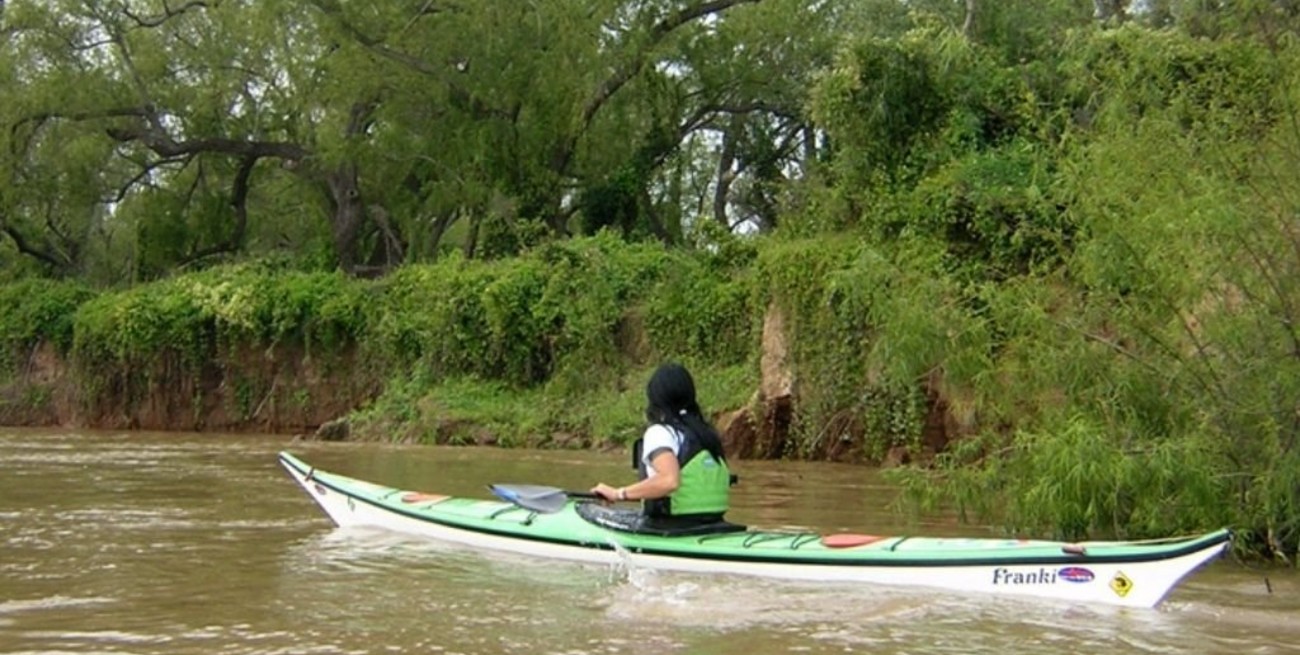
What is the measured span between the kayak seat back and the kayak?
0.02 metres

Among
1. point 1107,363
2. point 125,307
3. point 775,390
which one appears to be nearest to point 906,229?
point 775,390

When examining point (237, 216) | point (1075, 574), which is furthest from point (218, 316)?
point (1075, 574)

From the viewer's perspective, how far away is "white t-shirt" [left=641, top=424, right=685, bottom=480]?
729 centimetres

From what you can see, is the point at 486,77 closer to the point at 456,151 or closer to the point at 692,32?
the point at 456,151

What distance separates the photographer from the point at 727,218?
28.2m

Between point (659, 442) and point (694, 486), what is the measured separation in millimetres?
344

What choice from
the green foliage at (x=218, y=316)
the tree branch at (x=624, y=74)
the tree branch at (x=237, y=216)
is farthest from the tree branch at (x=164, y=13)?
the tree branch at (x=624, y=74)

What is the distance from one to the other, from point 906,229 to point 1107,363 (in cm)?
773

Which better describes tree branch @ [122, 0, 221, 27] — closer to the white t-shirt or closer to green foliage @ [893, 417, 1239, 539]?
the white t-shirt

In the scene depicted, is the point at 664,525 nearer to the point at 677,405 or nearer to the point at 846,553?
the point at 677,405

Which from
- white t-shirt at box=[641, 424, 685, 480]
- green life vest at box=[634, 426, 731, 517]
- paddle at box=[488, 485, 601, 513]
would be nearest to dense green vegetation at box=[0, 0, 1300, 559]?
green life vest at box=[634, 426, 731, 517]

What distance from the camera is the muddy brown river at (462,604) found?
6004 mm

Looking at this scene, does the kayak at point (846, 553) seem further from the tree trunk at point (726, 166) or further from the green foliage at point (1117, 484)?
the tree trunk at point (726, 166)

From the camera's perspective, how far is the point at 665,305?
19062mm
